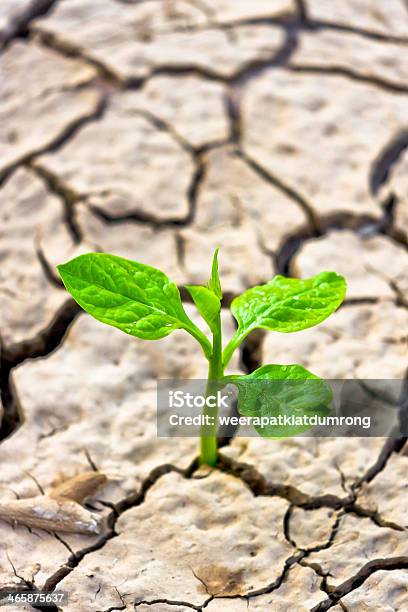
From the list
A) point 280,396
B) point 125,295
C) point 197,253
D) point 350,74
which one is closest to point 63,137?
point 197,253

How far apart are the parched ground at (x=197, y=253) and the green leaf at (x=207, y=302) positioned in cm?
47

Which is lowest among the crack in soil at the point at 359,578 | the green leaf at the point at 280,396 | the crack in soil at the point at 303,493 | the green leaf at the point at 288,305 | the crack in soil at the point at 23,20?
the crack in soil at the point at 359,578

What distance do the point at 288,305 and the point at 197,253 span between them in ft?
2.76

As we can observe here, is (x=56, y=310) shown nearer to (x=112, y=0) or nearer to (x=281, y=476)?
(x=281, y=476)

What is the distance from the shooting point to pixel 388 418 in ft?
6.89

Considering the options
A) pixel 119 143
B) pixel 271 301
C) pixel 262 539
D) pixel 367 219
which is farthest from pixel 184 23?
pixel 262 539

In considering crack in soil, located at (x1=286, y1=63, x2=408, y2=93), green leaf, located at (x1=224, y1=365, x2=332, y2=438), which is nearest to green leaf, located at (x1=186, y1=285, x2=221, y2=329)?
green leaf, located at (x1=224, y1=365, x2=332, y2=438)

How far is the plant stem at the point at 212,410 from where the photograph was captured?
1.75 meters

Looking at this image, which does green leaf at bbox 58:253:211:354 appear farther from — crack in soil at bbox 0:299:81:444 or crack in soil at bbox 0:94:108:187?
crack in soil at bbox 0:94:108:187

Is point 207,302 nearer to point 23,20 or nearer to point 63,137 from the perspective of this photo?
point 63,137

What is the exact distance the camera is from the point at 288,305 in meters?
1.75

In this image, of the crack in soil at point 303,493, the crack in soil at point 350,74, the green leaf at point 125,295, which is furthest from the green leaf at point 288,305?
the crack in soil at point 350,74

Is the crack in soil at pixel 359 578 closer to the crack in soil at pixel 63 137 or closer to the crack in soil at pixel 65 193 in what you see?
the crack in soil at pixel 65 193

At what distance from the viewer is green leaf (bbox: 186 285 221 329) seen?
5.52 feet
